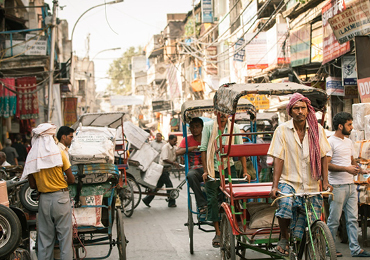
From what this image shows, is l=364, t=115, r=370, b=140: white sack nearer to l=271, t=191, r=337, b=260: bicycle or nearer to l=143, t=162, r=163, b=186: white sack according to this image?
l=271, t=191, r=337, b=260: bicycle

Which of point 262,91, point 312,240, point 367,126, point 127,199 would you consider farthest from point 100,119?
point 312,240

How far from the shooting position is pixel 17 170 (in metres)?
10.5

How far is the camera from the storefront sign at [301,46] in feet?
60.2

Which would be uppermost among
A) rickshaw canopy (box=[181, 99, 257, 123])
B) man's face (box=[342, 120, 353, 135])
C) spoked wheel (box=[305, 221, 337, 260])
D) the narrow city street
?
rickshaw canopy (box=[181, 99, 257, 123])

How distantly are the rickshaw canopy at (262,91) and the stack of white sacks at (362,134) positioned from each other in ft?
7.28

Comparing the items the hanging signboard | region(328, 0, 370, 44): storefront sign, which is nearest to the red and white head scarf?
the hanging signboard

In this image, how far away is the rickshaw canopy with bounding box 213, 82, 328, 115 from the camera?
543 centimetres

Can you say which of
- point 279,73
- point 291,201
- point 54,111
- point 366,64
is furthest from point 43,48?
point 291,201

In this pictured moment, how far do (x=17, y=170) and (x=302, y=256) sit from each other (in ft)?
24.4

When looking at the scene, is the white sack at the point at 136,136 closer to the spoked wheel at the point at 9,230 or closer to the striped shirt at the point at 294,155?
the spoked wheel at the point at 9,230

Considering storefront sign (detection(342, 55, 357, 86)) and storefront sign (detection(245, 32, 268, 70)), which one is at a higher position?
storefront sign (detection(245, 32, 268, 70))

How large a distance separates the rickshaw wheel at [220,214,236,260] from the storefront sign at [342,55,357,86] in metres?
9.32

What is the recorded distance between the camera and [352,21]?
1262 cm

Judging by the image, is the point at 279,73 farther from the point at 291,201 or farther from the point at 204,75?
the point at 204,75
